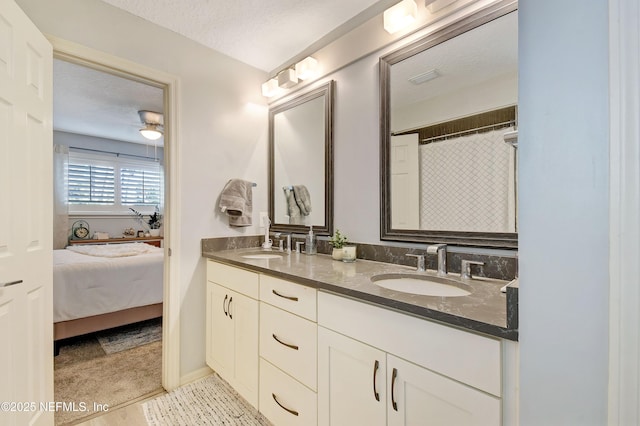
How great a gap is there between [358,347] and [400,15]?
1608 millimetres

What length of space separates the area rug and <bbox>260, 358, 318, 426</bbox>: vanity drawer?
0.24 metres

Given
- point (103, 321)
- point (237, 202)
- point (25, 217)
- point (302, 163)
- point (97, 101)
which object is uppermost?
point (97, 101)

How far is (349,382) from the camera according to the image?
44.9 inches

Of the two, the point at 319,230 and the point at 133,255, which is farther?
the point at 133,255

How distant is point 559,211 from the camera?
1.71ft

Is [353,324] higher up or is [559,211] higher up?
[559,211]

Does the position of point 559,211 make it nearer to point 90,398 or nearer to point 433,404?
point 433,404

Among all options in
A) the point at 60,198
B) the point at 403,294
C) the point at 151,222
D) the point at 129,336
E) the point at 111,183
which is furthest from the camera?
the point at 151,222

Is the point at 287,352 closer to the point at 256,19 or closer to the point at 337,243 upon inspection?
the point at 337,243

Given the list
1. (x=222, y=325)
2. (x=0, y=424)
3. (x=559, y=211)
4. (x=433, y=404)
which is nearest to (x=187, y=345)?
(x=222, y=325)

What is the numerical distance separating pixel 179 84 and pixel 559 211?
2.23 m

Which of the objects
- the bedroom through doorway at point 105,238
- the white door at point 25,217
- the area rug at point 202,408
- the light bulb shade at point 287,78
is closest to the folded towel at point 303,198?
the light bulb shade at point 287,78

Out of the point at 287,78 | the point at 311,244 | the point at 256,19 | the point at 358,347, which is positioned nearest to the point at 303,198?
the point at 311,244

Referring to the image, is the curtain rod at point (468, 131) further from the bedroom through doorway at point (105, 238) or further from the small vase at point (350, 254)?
the bedroom through doorway at point (105, 238)
